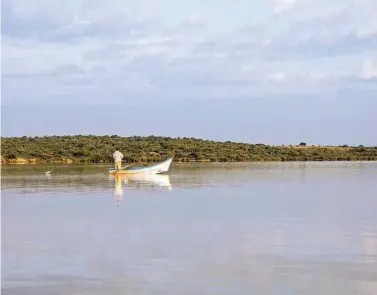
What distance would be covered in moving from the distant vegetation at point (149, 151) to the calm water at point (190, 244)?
34.5m

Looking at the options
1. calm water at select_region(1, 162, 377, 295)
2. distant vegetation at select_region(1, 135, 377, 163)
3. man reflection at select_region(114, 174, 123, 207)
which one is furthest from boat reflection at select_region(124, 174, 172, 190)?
distant vegetation at select_region(1, 135, 377, 163)

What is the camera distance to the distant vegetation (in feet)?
180

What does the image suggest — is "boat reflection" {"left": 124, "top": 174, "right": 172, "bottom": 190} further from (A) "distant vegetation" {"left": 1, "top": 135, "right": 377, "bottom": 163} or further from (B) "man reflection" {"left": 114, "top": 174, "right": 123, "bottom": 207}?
(A) "distant vegetation" {"left": 1, "top": 135, "right": 377, "bottom": 163}

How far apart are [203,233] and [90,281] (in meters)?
4.17

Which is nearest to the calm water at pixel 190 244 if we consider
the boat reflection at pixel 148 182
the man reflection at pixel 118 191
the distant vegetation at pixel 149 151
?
the man reflection at pixel 118 191

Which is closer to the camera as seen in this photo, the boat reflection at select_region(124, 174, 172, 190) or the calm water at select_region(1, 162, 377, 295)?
the calm water at select_region(1, 162, 377, 295)

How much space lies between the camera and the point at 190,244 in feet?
37.1

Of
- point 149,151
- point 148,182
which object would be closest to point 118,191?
point 148,182

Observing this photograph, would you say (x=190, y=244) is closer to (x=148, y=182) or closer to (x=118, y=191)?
(x=118, y=191)

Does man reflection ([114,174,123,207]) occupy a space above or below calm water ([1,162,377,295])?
above

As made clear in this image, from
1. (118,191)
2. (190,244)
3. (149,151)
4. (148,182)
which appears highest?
(149,151)

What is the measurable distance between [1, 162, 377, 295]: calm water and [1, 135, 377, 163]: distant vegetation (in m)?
34.5

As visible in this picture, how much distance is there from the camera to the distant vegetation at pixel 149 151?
5491cm

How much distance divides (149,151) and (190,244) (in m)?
50.1
